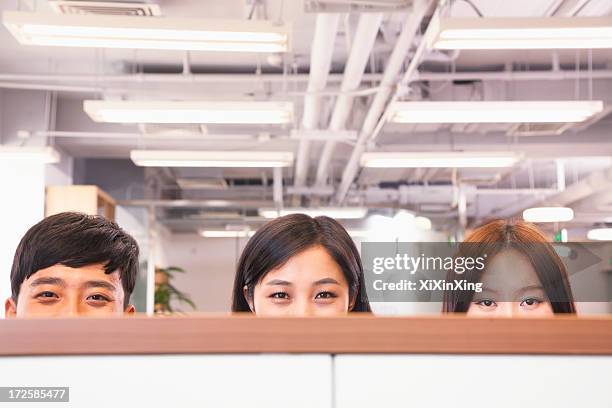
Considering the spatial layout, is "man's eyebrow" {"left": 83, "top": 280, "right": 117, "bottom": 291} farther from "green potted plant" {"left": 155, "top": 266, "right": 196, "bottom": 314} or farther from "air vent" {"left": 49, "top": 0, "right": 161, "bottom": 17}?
"green potted plant" {"left": 155, "top": 266, "right": 196, "bottom": 314}

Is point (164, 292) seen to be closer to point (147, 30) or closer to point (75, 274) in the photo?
point (147, 30)

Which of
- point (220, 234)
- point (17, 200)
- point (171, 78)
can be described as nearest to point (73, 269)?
point (171, 78)

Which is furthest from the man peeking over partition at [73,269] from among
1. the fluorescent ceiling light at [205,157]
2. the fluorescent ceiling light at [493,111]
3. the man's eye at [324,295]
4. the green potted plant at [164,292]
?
the green potted plant at [164,292]

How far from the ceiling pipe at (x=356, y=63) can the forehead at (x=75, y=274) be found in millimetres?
3033

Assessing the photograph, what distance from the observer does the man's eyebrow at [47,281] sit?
1473 mm

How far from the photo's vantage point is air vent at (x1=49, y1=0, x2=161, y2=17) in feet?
12.8

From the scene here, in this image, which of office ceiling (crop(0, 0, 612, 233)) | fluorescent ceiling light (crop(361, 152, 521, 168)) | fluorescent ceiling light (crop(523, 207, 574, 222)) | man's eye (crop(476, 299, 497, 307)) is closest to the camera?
man's eye (crop(476, 299, 497, 307))

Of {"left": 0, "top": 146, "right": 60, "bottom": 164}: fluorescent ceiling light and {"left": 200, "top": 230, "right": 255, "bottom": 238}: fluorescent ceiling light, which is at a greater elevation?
{"left": 200, "top": 230, "right": 255, "bottom": 238}: fluorescent ceiling light

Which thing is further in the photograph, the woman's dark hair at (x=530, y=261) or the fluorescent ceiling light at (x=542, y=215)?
the fluorescent ceiling light at (x=542, y=215)

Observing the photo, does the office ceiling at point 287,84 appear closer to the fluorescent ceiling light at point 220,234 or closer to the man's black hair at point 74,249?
the fluorescent ceiling light at point 220,234

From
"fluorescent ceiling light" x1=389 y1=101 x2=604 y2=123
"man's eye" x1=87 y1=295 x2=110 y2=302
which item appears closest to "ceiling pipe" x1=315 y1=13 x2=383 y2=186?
"fluorescent ceiling light" x1=389 y1=101 x2=604 y2=123

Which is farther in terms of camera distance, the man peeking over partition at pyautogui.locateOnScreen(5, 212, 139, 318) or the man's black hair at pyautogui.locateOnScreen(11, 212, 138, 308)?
the man's black hair at pyautogui.locateOnScreen(11, 212, 138, 308)

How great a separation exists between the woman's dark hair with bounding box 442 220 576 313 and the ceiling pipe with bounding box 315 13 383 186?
327 cm
